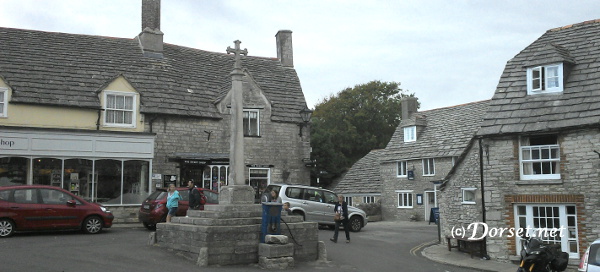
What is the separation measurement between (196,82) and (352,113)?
1264 inches

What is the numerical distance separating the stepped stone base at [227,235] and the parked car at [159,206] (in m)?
4.13

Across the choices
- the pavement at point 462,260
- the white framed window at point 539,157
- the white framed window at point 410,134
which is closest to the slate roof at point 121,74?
the pavement at point 462,260

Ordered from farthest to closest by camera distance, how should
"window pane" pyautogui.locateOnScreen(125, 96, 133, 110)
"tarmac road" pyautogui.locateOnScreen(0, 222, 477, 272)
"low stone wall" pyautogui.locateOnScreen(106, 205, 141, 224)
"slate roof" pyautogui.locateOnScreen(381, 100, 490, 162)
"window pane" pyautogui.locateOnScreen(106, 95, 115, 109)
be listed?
"slate roof" pyautogui.locateOnScreen(381, 100, 490, 162)
"window pane" pyautogui.locateOnScreen(125, 96, 133, 110)
"window pane" pyautogui.locateOnScreen(106, 95, 115, 109)
"low stone wall" pyautogui.locateOnScreen(106, 205, 141, 224)
"tarmac road" pyautogui.locateOnScreen(0, 222, 477, 272)

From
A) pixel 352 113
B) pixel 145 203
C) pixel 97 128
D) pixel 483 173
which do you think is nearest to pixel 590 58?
pixel 483 173

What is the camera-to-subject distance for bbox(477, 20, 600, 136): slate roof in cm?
1683

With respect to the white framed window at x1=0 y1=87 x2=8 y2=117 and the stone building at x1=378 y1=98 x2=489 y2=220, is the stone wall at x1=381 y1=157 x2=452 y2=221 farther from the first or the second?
the white framed window at x1=0 y1=87 x2=8 y2=117

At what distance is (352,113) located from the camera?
56.9 metres

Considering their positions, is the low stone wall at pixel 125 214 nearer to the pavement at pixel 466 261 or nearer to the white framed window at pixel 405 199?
the pavement at pixel 466 261

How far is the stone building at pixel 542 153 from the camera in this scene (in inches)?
642

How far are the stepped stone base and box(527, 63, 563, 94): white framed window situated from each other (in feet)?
30.9

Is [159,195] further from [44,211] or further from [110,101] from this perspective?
[110,101]

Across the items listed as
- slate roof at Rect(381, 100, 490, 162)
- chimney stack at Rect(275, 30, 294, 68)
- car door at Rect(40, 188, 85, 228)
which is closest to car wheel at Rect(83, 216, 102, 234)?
car door at Rect(40, 188, 85, 228)

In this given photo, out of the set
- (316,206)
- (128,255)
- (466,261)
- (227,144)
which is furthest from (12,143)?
(466,261)

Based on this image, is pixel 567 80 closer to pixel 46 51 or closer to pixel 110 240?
pixel 110 240
